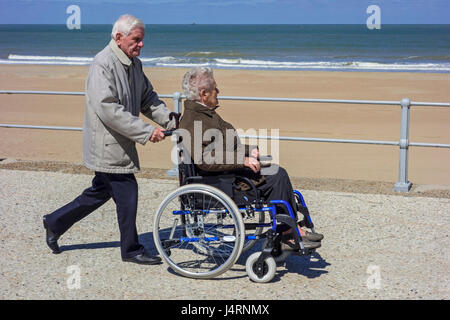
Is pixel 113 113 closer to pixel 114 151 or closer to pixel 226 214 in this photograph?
pixel 114 151

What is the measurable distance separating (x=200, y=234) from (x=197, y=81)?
97 centimetres

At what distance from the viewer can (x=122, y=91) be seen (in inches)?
164

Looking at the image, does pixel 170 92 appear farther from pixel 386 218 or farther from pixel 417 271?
pixel 417 271

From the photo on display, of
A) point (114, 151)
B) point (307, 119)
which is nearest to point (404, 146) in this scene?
point (114, 151)

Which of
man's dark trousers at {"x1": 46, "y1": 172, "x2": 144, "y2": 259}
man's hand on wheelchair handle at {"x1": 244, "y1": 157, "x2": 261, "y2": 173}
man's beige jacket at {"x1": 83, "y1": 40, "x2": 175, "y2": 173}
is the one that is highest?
man's beige jacket at {"x1": 83, "y1": 40, "x2": 175, "y2": 173}

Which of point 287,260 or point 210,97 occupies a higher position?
point 210,97

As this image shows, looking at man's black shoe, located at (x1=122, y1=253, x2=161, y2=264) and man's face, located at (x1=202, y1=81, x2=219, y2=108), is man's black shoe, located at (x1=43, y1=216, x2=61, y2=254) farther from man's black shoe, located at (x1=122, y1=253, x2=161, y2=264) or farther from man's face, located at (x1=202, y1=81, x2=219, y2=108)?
man's face, located at (x1=202, y1=81, x2=219, y2=108)

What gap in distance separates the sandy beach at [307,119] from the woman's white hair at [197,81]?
4.37 metres

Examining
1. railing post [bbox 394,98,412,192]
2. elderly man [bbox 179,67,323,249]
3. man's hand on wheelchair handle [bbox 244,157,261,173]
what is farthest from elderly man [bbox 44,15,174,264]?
railing post [bbox 394,98,412,192]

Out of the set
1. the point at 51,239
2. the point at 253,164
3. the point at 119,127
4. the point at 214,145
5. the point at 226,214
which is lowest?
the point at 51,239

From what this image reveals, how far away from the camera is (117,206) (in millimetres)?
4312

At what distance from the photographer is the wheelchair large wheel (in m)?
3.92

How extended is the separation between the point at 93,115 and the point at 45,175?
3.25 metres

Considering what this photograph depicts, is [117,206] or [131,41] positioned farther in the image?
[117,206]
